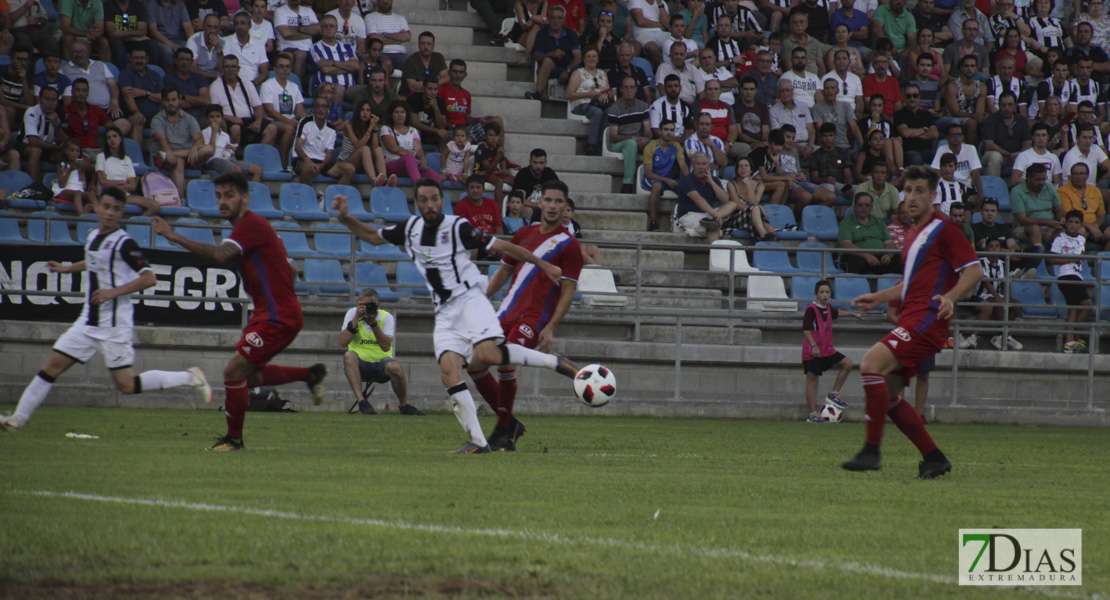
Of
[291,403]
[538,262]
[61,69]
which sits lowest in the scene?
[291,403]

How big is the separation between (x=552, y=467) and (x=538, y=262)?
167 centimetres

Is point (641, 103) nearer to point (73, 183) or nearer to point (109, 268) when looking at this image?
point (73, 183)

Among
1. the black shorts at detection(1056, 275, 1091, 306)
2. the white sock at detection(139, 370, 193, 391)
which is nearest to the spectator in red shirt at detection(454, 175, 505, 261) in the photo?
the white sock at detection(139, 370, 193, 391)

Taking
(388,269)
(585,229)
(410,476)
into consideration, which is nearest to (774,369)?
(585,229)

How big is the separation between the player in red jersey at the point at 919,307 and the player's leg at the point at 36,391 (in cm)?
641

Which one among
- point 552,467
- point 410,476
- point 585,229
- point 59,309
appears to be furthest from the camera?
point 585,229

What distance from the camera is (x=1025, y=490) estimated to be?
7805 millimetres

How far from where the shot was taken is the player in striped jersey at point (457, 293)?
368 inches

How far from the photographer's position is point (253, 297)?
945 cm

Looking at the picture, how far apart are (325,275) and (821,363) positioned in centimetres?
727

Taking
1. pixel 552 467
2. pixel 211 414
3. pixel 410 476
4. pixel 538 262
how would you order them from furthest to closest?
pixel 211 414, pixel 538 262, pixel 552 467, pixel 410 476

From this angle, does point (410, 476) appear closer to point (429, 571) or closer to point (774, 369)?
point (429, 571)

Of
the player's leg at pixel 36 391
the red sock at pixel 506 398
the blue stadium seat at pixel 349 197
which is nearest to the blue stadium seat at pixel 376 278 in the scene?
the blue stadium seat at pixel 349 197

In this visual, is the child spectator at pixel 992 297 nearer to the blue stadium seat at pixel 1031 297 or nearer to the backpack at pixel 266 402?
the blue stadium seat at pixel 1031 297
